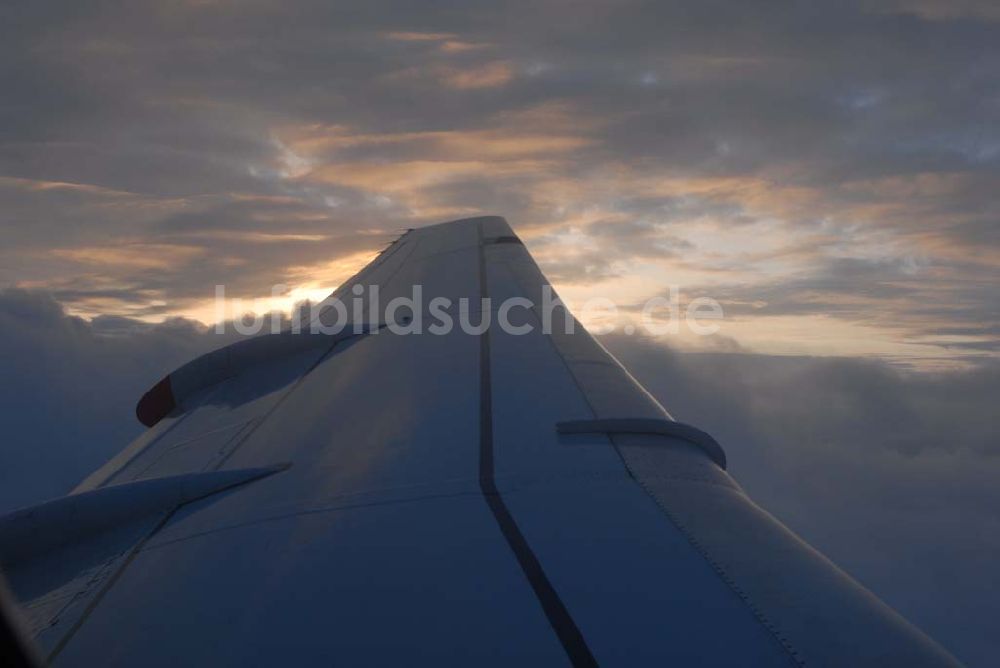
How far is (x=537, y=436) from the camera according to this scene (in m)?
3.79

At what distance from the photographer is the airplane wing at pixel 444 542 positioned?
225cm

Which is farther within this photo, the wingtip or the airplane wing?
the wingtip

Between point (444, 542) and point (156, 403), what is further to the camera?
point (156, 403)

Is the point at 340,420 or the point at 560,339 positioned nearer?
the point at 340,420

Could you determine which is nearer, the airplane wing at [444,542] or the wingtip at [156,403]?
the airplane wing at [444,542]

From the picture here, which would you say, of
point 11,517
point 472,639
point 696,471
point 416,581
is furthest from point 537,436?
point 11,517

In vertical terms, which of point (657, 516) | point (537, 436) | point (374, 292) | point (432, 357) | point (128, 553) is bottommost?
point (128, 553)

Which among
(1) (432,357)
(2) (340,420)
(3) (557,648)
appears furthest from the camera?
(1) (432,357)

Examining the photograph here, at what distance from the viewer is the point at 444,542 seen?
279cm

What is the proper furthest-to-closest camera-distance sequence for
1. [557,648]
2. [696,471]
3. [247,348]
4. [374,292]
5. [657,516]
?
[374,292], [247,348], [696,471], [657,516], [557,648]

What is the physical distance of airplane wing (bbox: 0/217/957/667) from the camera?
2.25 meters

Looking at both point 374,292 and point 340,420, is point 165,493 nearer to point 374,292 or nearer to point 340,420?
point 340,420

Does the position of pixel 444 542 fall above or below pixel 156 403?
below

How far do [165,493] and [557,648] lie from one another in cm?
263
